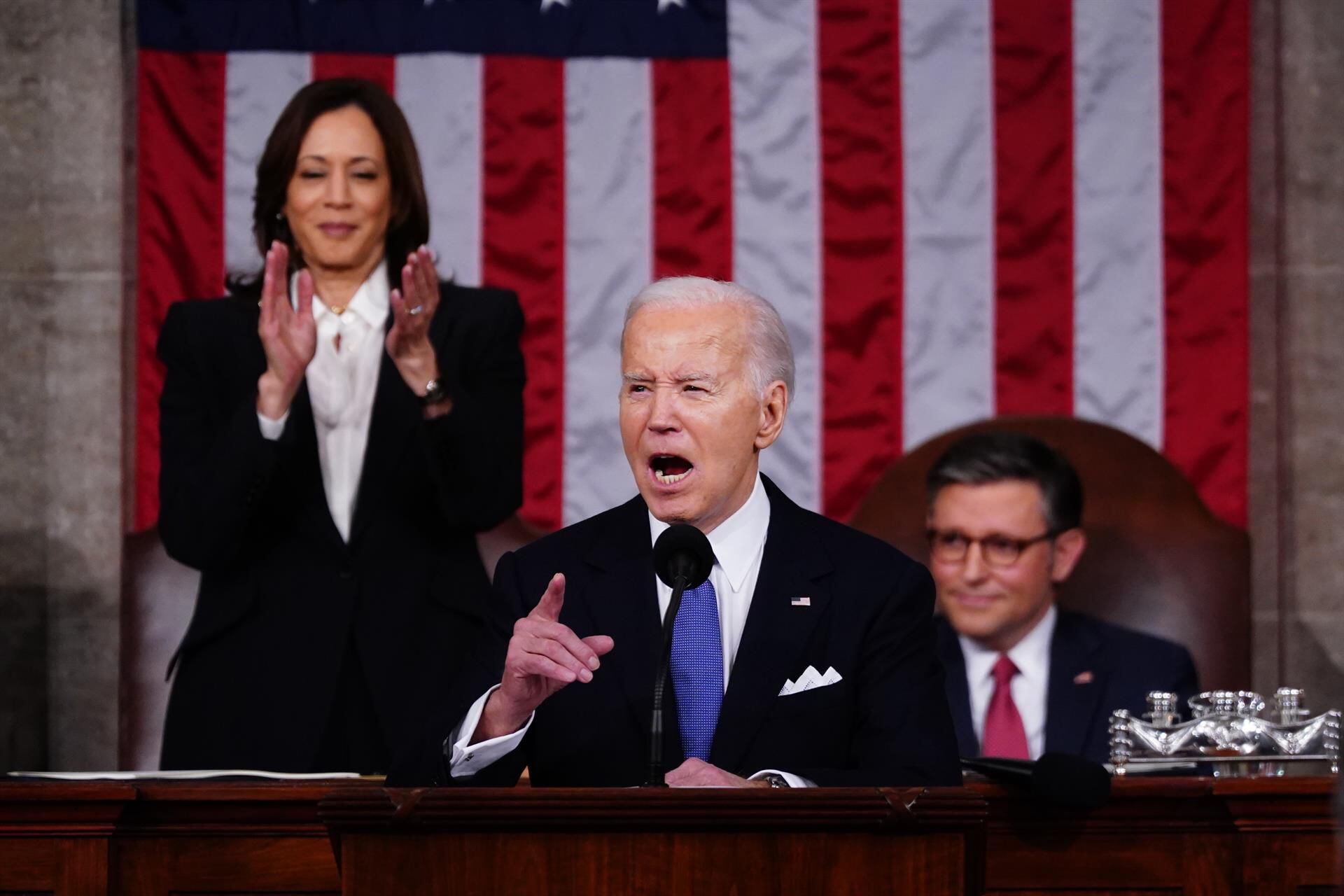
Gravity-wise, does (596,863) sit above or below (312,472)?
below

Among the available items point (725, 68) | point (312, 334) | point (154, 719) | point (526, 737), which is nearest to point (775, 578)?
point (526, 737)

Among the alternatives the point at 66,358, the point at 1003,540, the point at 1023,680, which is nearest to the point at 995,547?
the point at 1003,540

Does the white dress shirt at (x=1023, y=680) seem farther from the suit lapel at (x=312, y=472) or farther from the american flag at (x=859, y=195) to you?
the suit lapel at (x=312, y=472)

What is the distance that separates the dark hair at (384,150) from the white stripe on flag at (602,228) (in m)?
0.95

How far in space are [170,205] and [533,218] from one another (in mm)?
960

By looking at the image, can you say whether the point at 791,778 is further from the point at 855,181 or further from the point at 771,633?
the point at 855,181

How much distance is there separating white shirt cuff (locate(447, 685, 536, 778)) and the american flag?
97.5 inches

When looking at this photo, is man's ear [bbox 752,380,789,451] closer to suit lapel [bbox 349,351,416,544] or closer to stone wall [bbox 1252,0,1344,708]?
suit lapel [bbox 349,351,416,544]

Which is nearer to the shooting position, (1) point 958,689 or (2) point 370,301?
(2) point 370,301

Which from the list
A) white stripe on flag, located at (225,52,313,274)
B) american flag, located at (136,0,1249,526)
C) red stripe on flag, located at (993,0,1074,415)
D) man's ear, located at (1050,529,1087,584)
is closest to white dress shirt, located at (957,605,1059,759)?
man's ear, located at (1050,529,1087,584)

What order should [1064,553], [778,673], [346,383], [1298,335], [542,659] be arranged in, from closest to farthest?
[542,659], [778,673], [346,383], [1064,553], [1298,335]

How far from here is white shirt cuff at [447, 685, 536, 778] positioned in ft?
8.10

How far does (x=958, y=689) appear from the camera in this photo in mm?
4176

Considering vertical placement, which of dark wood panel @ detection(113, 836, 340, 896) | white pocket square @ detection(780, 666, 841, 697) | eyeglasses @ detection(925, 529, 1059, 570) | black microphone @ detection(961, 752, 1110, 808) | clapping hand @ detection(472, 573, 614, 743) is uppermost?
eyeglasses @ detection(925, 529, 1059, 570)
